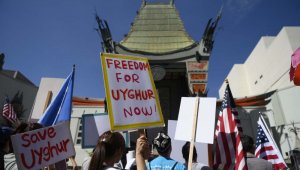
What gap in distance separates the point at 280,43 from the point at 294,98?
31.5 ft

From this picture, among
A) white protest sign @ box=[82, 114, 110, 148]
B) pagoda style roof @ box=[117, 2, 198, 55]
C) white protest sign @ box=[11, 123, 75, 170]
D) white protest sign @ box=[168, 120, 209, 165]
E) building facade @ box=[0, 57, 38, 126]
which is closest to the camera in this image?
white protest sign @ box=[11, 123, 75, 170]

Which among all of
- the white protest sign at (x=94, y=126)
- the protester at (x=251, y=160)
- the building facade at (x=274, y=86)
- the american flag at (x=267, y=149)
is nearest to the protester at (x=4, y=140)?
the white protest sign at (x=94, y=126)

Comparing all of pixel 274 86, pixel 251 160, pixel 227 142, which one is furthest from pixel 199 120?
pixel 274 86

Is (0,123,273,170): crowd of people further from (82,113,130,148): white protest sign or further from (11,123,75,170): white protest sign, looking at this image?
(82,113,130,148): white protest sign

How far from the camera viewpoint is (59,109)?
14.5ft

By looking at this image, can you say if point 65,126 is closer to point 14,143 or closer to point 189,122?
point 14,143

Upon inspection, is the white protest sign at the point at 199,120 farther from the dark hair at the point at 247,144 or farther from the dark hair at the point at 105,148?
the dark hair at the point at 105,148

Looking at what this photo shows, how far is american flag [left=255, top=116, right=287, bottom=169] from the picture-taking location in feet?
15.9

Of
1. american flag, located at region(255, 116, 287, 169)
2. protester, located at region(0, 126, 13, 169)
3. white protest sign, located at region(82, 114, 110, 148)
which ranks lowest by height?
american flag, located at region(255, 116, 287, 169)

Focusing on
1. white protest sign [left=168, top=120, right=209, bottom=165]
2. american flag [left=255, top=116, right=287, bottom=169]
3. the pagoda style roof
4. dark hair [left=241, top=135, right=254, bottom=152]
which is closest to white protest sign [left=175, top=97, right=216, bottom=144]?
dark hair [left=241, top=135, right=254, bottom=152]

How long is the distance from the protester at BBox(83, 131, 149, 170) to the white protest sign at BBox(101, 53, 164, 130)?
1.23ft

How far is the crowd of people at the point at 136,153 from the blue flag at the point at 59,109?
94 cm

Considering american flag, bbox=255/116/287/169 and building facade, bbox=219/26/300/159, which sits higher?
building facade, bbox=219/26/300/159

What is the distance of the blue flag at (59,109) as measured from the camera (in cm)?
421
